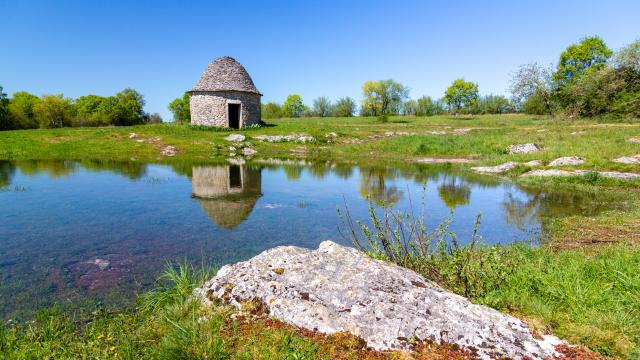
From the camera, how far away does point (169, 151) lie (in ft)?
106

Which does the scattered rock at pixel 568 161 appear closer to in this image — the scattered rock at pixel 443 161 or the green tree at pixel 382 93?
the scattered rock at pixel 443 161

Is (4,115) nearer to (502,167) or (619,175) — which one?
(502,167)

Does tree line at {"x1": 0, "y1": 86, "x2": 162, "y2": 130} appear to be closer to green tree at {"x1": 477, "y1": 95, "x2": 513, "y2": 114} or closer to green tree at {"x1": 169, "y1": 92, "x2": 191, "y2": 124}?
green tree at {"x1": 169, "y1": 92, "x2": 191, "y2": 124}

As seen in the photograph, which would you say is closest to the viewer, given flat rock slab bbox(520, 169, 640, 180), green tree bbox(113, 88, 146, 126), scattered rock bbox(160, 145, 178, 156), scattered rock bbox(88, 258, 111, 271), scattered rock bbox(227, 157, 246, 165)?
scattered rock bbox(88, 258, 111, 271)

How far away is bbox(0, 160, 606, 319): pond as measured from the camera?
289 inches

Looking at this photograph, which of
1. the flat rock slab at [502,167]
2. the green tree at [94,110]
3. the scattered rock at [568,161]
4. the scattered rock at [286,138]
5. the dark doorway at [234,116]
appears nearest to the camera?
the scattered rock at [568,161]

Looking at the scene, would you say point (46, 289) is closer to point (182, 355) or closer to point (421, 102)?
point (182, 355)

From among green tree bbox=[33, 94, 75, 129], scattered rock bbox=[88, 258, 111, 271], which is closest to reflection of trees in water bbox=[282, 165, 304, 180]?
scattered rock bbox=[88, 258, 111, 271]

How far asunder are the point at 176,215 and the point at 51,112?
7070cm

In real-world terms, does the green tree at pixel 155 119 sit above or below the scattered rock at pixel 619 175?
above

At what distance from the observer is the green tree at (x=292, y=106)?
136125 millimetres

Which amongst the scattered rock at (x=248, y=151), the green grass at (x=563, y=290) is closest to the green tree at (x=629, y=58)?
the green grass at (x=563, y=290)

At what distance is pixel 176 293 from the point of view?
582 cm

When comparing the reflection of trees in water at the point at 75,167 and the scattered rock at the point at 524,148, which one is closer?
the reflection of trees in water at the point at 75,167
